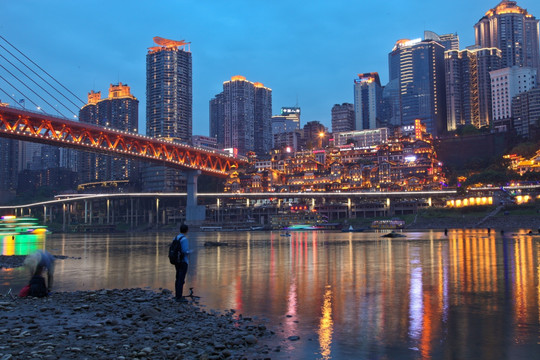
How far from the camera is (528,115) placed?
164500mm

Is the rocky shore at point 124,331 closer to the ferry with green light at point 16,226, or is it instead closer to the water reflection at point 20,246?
the water reflection at point 20,246

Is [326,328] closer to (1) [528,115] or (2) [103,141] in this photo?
(2) [103,141]

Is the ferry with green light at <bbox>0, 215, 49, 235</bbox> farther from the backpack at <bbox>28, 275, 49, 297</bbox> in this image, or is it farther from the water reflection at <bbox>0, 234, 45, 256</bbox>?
the backpack at <bbox>28, 275, 49, 297</bbox>

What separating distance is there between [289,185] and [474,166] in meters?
65.1

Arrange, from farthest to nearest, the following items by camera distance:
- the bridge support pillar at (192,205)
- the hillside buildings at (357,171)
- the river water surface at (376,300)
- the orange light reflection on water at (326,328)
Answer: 1. the hillside buildings at (357,171)
2. the bridge support pillar at (192,205)
3. the river water surface at (376,300)
4. the orange light reflection on water at (326,328)

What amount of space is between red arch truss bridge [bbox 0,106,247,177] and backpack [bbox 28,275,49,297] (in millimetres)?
78048

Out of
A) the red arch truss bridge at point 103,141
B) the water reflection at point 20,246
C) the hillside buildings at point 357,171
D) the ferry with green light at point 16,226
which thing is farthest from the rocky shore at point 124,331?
the hillside buildings at point 357,171

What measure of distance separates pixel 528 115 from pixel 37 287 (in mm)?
179710

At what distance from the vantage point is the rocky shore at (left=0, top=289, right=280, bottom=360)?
912 centimetres

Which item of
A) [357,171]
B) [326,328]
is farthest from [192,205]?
[326,328]

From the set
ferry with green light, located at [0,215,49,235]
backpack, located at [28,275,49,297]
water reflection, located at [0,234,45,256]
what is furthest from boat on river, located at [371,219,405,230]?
backpack, located at [28,275,49,297]

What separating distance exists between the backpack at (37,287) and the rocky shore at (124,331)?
1.07 feet

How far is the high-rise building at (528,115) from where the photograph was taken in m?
157

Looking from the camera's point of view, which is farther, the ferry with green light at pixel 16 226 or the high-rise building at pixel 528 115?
the high-rise building at pixel 528 115
